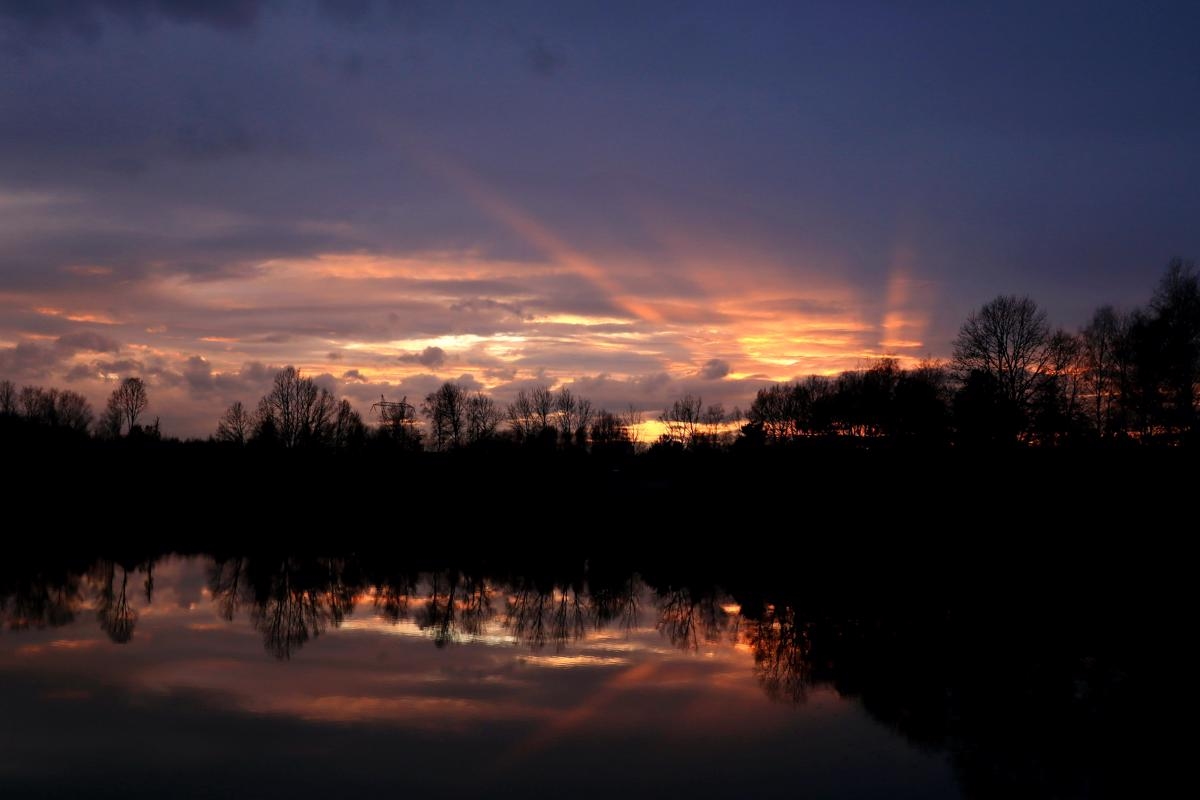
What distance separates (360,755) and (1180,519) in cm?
3595

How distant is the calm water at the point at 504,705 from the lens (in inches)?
534

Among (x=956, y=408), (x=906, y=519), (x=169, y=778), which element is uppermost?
(x=956, y=408)

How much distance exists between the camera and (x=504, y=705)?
1773 cm

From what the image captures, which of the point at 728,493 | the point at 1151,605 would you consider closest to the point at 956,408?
the point at 728,493

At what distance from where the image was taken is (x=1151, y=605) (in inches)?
1174

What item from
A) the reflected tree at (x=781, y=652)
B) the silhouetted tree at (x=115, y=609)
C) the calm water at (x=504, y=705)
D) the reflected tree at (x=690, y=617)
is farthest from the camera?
the reflected tree at (x=690, y=617)

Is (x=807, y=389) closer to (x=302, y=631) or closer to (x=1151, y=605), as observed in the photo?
(x=1151, y=605)

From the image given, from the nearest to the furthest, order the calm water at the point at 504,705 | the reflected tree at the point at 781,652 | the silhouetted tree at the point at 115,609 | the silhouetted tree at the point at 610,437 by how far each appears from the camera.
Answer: the calm water at the point at 504,705, the reflected tree at the point at 781,652, the silhouetted tree at the point at 115,609, the silhouetted tree at the point at 610,437

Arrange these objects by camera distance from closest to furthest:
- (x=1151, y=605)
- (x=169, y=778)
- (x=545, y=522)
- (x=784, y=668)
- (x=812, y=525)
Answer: (x=169, y=778) < (x=784, y=668) < (x=1151, y=605) < (x=812, y=525) < (x=545, y=522)

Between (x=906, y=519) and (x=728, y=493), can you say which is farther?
(x=728, y=493)

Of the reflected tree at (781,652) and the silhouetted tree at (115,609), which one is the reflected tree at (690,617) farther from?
the silhouetted tree at (115,609)

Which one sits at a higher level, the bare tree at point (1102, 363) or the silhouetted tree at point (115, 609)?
the bare tree at point (1102, 363)

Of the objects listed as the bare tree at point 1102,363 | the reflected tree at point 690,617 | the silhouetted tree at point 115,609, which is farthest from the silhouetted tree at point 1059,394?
the silhouetted tree at point 115,609

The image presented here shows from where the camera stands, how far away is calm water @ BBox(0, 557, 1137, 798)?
1357 cm
